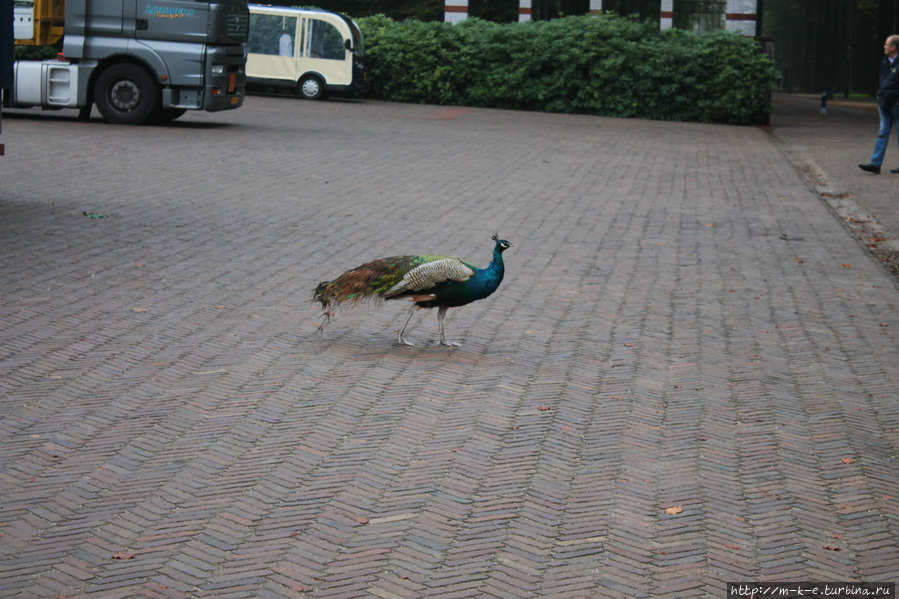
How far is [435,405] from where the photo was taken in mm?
6348

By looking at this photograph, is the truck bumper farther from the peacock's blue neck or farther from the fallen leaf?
the fallen leaf

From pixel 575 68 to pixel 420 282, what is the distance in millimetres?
24756

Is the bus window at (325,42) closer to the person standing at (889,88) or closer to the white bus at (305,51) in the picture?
the white bus at (305,51)

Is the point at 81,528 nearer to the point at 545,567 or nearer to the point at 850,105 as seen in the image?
the point at 545,567

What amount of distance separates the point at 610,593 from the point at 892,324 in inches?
216

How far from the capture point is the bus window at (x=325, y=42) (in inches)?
1211

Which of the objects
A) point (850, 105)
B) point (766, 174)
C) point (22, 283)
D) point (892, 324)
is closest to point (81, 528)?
point (22, 283)

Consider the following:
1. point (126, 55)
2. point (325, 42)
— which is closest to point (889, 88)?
point (126, 55)

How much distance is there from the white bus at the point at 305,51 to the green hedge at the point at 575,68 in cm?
168

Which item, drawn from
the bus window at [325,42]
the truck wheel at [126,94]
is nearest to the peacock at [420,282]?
the truck wheel at [126,94]

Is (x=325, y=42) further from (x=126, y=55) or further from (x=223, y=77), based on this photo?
(x=126, y=55)

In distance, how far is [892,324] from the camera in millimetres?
8688

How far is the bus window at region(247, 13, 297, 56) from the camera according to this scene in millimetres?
30891

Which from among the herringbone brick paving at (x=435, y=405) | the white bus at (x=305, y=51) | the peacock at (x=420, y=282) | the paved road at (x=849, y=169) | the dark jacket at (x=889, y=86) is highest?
the white bus at (x=305, y=51)
